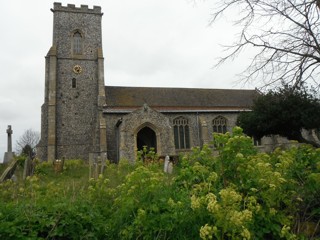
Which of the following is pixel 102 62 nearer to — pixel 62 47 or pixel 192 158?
pixel 62 47

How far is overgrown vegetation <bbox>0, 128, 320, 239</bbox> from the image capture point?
9.73ft

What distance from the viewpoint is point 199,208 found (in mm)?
2926

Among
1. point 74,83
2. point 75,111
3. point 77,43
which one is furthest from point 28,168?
point 77,43

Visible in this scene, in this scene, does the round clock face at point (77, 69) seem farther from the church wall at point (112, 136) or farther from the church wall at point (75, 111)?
the church wall at point (112, 136)

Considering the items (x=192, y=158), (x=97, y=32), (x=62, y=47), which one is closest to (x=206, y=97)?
(x=97, y=32)

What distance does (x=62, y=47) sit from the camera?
27.1 metres

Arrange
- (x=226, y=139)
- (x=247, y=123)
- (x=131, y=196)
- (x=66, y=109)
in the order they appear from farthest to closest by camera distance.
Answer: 1. (x=66, y=109)
2. (x=247, y=123)
3. (x=226, y=139)
4. (x=131, y=196)

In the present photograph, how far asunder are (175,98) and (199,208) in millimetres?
25322

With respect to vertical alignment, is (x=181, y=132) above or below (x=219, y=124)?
below

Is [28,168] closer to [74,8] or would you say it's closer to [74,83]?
[74,83]

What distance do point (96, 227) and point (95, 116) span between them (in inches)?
909

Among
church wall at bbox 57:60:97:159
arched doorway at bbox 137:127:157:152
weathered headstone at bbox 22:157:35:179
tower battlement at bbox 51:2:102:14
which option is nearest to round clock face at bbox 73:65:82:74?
church wall at bbox 57:60:97:159

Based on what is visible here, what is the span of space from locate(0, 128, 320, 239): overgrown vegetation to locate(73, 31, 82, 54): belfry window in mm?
25305

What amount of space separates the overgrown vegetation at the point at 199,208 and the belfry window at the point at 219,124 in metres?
22.5
